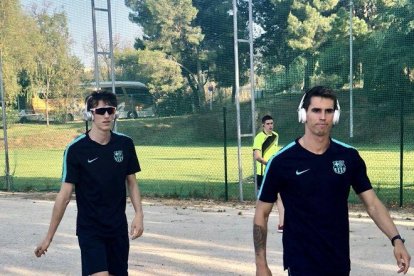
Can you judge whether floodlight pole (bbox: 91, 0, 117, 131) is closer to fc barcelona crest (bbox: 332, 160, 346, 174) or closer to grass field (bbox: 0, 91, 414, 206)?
grass field (bbox: 0, 91, 414, 206)

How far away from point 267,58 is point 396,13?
496 inches

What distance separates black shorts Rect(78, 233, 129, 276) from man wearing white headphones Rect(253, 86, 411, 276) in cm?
144

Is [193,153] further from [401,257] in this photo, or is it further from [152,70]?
[401,257]

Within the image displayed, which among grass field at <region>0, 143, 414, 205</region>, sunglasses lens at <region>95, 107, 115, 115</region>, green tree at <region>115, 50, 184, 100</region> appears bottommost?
grass field at <region>0, 143, 414, 205</region>

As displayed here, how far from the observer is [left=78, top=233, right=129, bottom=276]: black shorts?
4309 millimetres

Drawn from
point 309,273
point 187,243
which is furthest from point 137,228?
point 187,243

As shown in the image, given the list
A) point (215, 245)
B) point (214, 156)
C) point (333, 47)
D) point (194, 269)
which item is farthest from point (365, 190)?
point (333, 47)

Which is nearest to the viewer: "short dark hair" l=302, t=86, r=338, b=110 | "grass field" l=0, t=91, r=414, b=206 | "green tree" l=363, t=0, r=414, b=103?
"short dark hair" l=302, t=86, r=338, b=110

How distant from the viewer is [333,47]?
29.8m

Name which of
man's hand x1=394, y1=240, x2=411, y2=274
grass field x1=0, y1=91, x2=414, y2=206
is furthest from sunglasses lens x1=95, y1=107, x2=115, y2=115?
grass field x1=0, y1=91, x2=414, y2=206

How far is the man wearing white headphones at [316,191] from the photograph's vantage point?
130 inches

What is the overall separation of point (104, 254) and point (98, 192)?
495mm

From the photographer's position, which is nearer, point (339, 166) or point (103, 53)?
point (339, 166)

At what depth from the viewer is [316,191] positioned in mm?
3301
